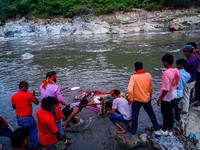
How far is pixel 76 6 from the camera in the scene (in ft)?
123

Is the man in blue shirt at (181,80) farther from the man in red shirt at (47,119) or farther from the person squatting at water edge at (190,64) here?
the man in red shirt at (47,119)

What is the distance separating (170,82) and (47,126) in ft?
9.03

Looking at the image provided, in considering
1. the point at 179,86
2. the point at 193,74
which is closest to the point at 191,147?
the point at 179,86

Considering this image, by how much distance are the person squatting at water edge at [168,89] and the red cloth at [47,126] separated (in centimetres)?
238

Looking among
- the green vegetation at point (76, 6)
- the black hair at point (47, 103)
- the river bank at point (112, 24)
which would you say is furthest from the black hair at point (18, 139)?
the green vegetation at point (76, 6)

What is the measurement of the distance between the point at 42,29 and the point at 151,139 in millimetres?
35053

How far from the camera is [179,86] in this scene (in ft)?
11.2

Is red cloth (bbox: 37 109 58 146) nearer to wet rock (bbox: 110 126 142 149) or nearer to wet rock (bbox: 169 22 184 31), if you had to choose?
wet rock (bbox: 110 126 142 149)

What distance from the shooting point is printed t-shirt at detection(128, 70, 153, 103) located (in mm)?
3281

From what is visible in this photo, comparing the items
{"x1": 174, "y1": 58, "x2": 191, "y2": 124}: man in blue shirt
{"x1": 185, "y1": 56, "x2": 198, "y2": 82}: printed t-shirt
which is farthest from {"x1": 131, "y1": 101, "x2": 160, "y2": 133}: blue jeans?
{"x1": 185, "y1": 56, "x2": 198, "y2": 82}: printed t-shirt

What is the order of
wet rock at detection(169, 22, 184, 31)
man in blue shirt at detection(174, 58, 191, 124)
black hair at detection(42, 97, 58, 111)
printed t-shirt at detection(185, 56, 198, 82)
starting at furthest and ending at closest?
wet rock at detection(169, 22, 184, 31) → printed t-shirt at detection(185, 56, 198, 82) → man in blue shirt at detection(174, 58, 191, 124) → black hair at detection(42, 97, 58, 111)

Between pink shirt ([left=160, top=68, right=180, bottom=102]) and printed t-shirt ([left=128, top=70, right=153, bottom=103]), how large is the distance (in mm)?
340

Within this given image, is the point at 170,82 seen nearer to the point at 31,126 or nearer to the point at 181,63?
the point at 181,63

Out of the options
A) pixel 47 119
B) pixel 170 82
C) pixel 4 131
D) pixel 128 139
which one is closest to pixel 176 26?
pixel 170 82
